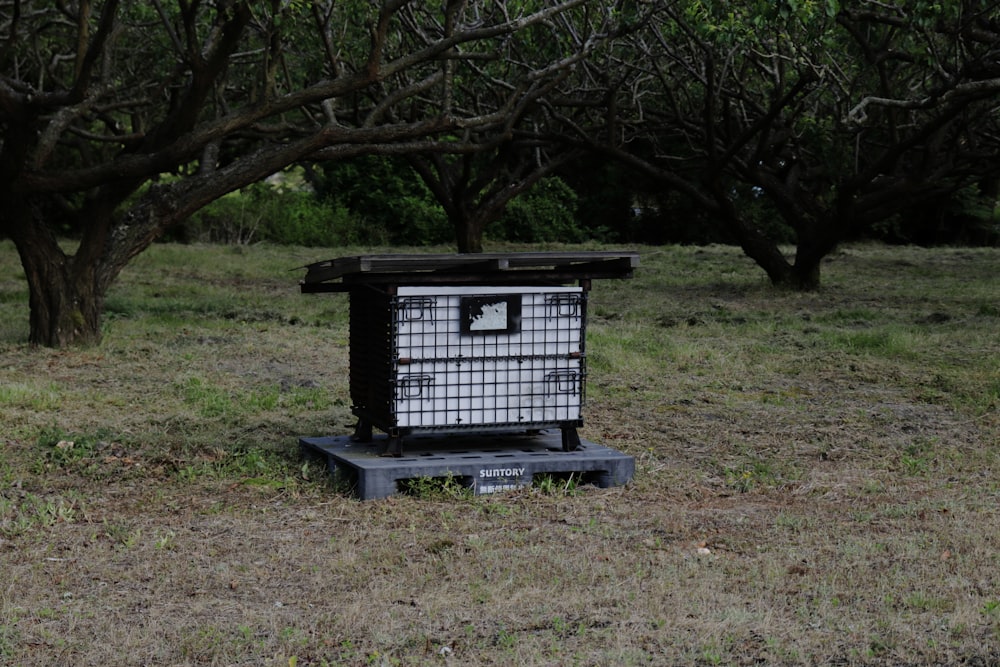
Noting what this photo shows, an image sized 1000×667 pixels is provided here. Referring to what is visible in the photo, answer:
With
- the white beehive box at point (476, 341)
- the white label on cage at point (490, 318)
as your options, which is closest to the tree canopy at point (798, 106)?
the white beehive box at point (476, 341)

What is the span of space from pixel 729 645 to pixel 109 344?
9527 mm

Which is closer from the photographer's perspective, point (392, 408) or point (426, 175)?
point (392, 408)

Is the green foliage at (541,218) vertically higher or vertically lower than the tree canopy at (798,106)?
lower

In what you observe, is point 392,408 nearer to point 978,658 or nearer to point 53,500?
point 53,500

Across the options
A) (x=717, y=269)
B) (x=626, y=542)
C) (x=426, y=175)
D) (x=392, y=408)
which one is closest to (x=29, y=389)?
(x=392, y=408)

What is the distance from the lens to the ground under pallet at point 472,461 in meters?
6.98

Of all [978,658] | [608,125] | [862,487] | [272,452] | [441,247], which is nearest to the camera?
[978,658]

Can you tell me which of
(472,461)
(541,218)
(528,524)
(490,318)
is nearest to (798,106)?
(490,318)

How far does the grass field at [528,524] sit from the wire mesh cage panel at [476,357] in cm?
48

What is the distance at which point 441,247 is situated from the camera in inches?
1209

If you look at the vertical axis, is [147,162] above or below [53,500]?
above

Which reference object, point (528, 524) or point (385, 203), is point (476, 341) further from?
point (385, 203)

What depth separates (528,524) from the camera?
6.49 meters

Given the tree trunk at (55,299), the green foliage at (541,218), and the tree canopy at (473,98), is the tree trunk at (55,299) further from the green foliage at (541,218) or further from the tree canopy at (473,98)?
the green foliage at (541,218)
